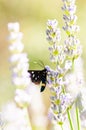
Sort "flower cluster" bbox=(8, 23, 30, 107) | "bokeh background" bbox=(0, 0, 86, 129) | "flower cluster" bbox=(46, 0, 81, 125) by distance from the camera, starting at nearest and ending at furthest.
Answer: "flower cluster" bbox=(8, 23, 30, 107), "flower cluster" bbox=(46, 0, 81, 125), "bokeh background" bbox=(0, 0, 86, 129)

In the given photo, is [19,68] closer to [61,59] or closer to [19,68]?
[19,68]

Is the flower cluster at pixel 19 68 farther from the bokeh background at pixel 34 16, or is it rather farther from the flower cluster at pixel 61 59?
the bokeh background at pixel 34 16

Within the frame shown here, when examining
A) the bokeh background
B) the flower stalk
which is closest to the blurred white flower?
the flower stalk

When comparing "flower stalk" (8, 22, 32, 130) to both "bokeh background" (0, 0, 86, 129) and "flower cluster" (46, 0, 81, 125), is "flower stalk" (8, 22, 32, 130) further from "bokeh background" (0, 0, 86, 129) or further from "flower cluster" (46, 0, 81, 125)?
"bokeh background" (0, 0, 86, 129)

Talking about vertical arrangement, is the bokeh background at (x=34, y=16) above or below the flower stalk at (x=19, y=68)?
below

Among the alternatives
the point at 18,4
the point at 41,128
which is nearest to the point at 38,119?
the point at 41,128

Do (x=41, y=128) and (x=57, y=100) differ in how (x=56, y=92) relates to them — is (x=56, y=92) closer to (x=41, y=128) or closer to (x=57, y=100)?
(x=57, y=100)

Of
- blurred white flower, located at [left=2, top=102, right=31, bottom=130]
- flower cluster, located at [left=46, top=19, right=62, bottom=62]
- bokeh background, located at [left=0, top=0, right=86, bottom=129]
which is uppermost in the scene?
flower cluster, located at [left=46, top=19, right=62, bottom=62]

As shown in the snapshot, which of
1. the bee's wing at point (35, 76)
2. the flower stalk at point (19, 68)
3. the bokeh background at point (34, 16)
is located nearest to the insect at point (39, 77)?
the bee's wing at point (35, 76)

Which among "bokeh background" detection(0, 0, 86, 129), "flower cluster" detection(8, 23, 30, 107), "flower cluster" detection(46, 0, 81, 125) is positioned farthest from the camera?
"bokeh background" detection(0, 0, 86, 129)
